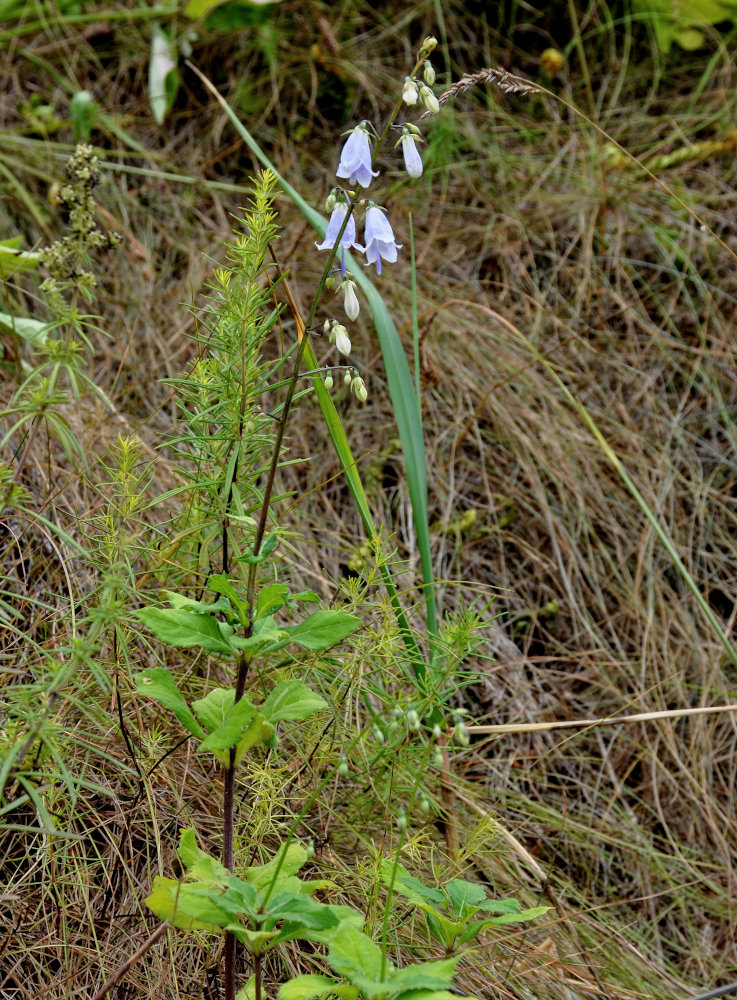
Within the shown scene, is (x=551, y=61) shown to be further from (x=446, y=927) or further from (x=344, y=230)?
(x=446, y=927)

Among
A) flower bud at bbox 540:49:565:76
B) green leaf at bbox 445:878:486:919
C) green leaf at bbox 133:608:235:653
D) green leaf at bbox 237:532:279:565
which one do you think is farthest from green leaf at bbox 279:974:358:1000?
flower bud at bbox 540:49:565:76

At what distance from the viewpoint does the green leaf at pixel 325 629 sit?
51.3 inches

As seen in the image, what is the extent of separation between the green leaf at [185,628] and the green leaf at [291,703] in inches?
3.7

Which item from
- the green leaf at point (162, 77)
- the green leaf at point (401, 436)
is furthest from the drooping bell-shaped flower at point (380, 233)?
the green leaf at point (162, 77)

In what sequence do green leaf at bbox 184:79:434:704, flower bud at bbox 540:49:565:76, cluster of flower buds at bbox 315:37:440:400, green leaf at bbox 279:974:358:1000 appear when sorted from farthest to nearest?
flower bud at bbox 540:49:565:76 → green leaf at bbox 184:79:434:704 → cluster of flower buds at bbox 315:37:440:400 → green leaf at bbox 279:974:358:1000

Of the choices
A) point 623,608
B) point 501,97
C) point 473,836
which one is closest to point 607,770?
point 623,608

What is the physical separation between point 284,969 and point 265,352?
174cm

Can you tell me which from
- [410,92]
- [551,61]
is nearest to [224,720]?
[410,92]

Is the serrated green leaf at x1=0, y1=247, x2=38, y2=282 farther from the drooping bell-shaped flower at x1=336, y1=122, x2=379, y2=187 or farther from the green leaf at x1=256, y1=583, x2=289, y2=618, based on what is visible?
the green leaf at x1=256, y1=583, x2=289, y2=618

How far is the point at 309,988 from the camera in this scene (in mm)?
1051

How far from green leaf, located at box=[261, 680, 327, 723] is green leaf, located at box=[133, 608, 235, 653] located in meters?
0.09

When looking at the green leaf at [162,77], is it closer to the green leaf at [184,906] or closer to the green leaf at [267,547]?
the green leaf at [267,547]

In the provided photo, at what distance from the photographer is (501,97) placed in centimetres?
335

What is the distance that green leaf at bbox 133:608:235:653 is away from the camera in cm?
124
